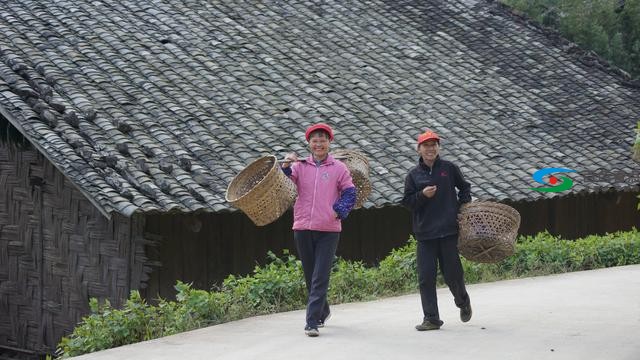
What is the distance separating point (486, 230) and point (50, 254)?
6.56 metres

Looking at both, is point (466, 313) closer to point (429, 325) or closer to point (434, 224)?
point (429, 325)

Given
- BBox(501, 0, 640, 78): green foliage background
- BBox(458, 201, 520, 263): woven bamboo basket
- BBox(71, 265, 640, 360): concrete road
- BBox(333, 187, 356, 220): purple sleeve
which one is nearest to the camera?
BBox(71, 265, 640, 360): concrete road

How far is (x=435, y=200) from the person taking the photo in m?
7.96

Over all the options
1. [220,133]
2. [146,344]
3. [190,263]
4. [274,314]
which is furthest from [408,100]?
[146,344]

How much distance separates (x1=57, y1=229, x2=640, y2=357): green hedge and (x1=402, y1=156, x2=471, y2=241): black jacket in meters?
1.77

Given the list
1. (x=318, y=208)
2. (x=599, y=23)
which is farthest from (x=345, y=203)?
(x=599, y=23)

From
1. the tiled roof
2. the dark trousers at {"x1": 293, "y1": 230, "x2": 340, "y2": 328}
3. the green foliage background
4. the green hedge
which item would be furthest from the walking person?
the green foliage background

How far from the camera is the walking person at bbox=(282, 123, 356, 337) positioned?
780cm

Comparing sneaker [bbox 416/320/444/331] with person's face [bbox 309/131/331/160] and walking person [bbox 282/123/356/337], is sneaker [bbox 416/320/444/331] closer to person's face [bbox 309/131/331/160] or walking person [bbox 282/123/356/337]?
walking person [bbox 282/123/356/337]

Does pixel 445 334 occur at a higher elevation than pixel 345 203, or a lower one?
lower

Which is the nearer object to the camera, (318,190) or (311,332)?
(311,332)

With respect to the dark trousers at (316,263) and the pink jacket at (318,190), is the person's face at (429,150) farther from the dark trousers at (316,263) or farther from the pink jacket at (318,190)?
the dark trousers at (316,263)

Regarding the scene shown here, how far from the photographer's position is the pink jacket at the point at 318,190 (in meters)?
7.84

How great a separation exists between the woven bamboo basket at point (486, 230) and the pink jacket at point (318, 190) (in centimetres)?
89
